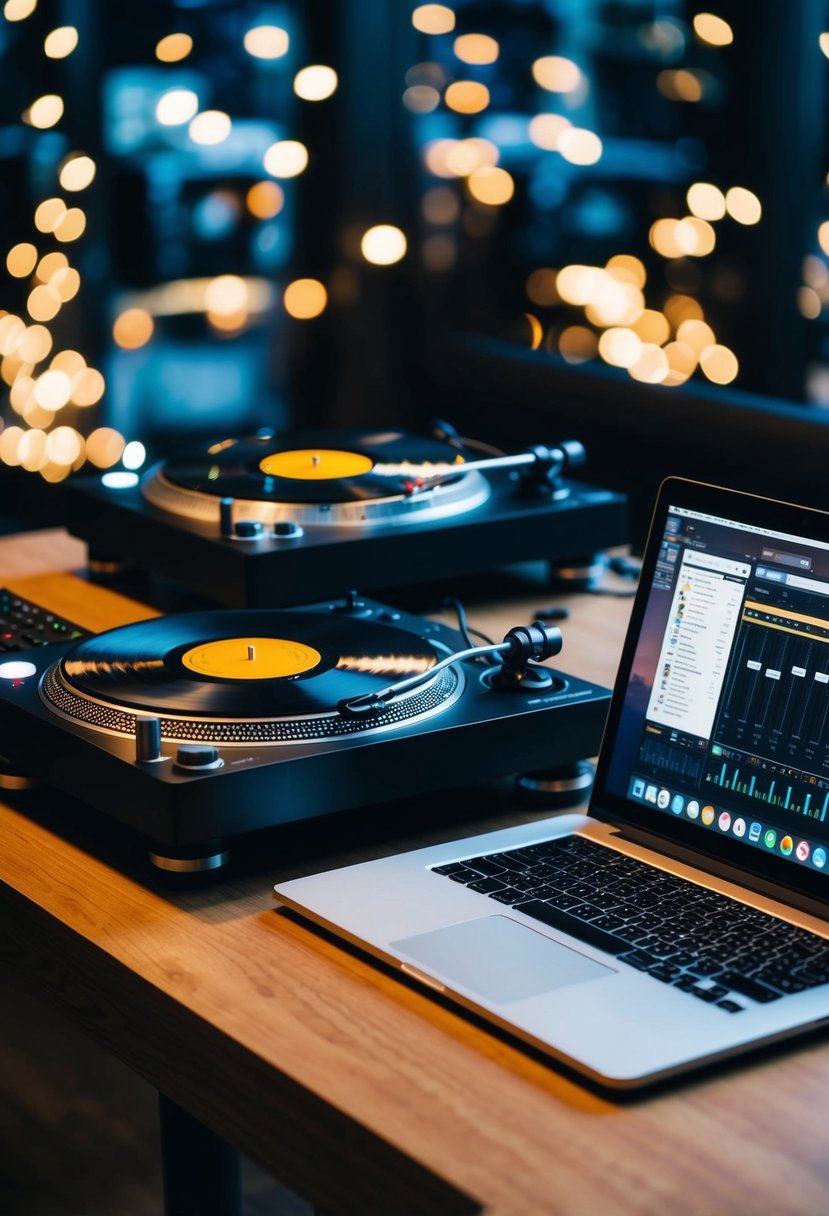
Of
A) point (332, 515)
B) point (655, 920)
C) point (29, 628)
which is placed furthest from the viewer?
point (332, 515)

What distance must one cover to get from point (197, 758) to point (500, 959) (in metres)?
0.24

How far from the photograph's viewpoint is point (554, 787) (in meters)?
1.26

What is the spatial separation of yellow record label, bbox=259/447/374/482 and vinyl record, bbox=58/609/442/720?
384mm

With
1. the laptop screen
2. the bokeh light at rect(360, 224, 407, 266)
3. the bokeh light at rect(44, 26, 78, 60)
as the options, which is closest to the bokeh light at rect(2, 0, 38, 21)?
the bokeh light at rect(44, 26, 78, 60)

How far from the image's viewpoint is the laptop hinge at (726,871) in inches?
41.1

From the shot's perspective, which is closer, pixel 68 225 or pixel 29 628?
pixel 29 628

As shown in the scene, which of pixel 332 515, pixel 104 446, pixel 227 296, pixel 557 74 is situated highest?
pixel 557 74

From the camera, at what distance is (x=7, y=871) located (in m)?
1.15

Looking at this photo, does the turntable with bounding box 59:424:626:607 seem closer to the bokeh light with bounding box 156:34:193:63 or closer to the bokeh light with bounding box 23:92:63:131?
the bokeh light with bounding box 23:92:63:131

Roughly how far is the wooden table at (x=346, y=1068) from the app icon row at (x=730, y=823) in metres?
0.15

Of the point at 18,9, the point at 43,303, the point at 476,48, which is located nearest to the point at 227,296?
the point at 43,303

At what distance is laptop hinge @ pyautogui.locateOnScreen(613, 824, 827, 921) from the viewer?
1044 mm

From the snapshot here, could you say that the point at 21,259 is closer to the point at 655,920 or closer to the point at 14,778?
the point at 14,778

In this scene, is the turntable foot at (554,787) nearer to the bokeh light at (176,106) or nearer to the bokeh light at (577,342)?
the bokeh light at (176,106)
